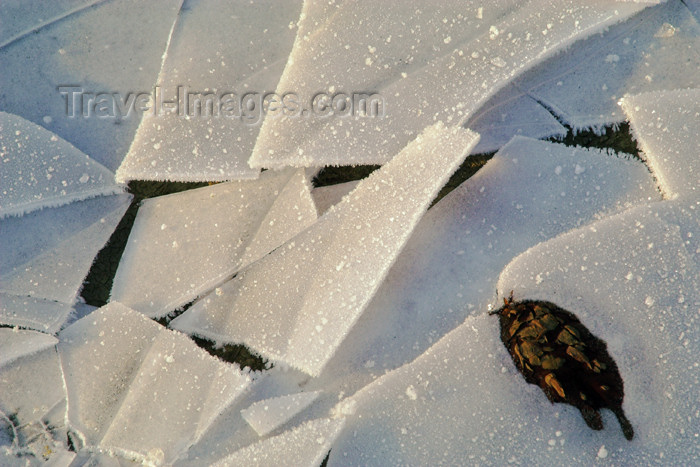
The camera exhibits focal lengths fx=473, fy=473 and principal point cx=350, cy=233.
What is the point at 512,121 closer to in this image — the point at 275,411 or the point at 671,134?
the point at 671,134

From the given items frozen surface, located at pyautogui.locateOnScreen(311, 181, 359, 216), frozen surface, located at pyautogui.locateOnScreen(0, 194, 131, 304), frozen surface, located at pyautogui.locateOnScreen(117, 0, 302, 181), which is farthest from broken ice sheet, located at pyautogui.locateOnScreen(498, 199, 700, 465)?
frozen surface, located at pyautogui.locateOnScreen(0, 194, 131, 304)

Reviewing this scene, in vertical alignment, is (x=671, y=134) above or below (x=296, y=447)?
above

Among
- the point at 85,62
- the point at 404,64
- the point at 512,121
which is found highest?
the point at 85,62

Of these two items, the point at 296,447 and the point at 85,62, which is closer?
the point at 296,447

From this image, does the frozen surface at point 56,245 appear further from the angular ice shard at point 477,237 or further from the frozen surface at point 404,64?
the angular ice shard at point 477,237

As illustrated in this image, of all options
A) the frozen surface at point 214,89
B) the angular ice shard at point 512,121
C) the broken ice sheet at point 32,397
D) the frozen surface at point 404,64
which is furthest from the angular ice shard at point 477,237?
the broken ice sheet at point 32,397

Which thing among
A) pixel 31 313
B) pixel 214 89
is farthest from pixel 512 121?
pixel 31 313
